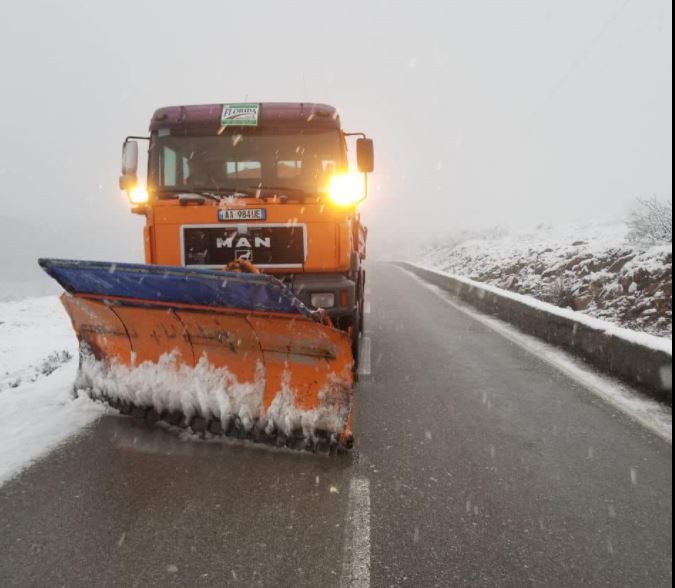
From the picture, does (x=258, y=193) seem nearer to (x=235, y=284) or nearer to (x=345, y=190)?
(x=345, y=190)

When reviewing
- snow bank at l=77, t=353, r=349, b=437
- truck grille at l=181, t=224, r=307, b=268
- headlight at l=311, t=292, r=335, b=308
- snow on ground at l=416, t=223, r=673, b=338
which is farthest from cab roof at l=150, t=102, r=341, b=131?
snow on ground at l=416, t=223, r=673, b=338

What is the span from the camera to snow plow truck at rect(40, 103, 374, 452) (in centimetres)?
333

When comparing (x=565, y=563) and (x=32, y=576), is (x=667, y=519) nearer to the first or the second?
(x=565, y=563)

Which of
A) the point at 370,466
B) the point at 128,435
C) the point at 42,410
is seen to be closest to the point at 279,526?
the point at 370,466

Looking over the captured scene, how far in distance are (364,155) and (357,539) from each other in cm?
406

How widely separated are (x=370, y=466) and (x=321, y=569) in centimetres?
108

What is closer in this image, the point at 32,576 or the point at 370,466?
the point at 32,576

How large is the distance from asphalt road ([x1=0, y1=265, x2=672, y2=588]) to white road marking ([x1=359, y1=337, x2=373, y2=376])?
1.30m

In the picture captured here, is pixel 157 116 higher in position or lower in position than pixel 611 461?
higher

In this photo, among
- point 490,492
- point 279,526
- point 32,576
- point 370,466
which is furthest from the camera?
point 370,466

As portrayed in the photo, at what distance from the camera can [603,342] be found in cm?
567

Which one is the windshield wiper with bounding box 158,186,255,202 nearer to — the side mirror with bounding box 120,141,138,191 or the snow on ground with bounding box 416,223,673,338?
the side mirror with bounding box 120,141,138,191

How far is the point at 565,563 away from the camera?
2.32 metres

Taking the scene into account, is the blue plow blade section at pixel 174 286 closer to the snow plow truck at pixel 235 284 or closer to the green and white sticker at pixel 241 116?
the snow plow truck at pixel 235 284
